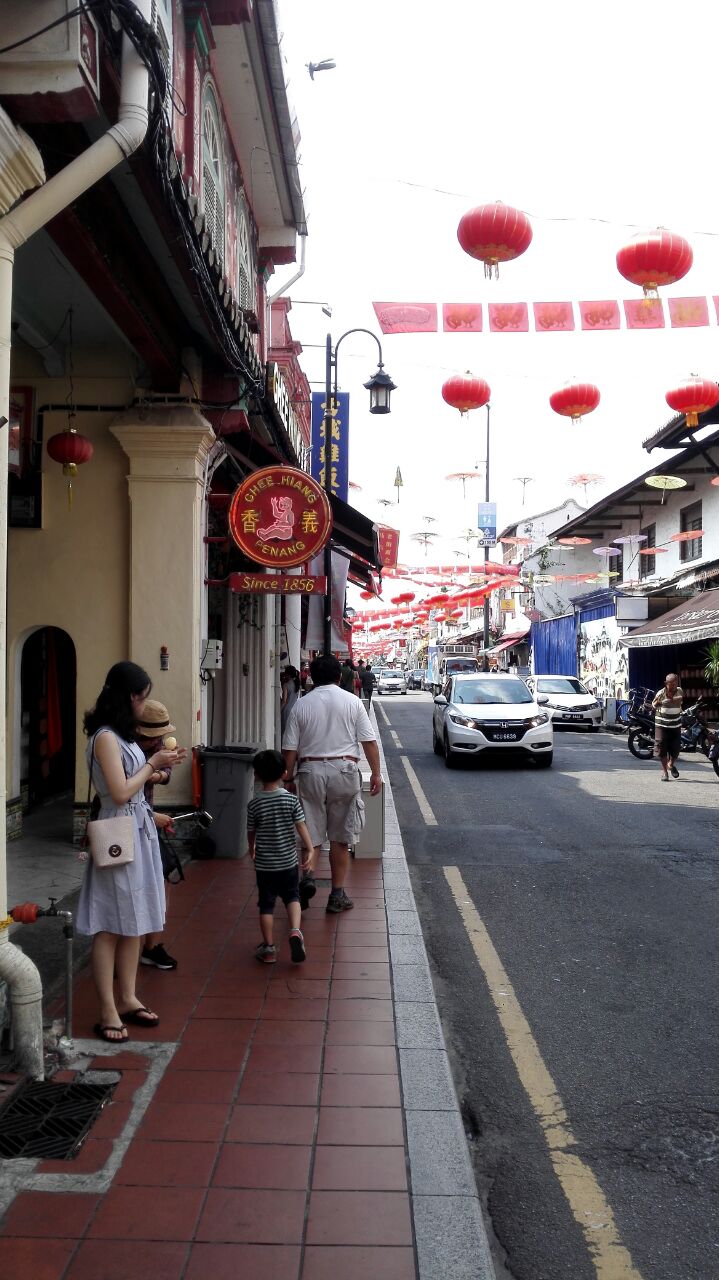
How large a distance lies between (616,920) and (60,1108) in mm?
4325

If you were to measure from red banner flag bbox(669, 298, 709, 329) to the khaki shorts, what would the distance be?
5632mm

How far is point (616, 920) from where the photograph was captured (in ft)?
22.5

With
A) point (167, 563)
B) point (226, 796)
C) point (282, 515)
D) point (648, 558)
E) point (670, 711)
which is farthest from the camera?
point (648, 558)

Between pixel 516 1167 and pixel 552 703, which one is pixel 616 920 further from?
pixel 552 703

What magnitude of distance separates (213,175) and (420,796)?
26.1 ft

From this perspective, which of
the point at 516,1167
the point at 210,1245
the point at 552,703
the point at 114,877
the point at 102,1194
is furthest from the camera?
the point at 552,703

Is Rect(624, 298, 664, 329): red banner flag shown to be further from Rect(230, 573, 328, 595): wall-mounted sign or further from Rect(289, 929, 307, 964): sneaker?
Rect(289, 929, 307, 964): sneaker

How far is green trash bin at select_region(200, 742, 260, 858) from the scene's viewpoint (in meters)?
8.38

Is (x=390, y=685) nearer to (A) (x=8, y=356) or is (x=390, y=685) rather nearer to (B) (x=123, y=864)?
(B) (x=123, y=864)

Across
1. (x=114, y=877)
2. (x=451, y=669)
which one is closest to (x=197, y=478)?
(x=114, y=877)

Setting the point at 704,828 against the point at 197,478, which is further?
the point at 704,828

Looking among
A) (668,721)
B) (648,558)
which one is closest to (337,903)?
(668,721)

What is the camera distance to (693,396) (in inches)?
475

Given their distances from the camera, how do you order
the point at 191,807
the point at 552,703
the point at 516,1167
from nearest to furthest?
the point at 516,1167
the point at 191,807
the point at 552,703
